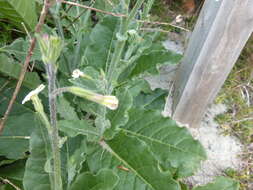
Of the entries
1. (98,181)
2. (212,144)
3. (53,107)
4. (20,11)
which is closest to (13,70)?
(20,11)

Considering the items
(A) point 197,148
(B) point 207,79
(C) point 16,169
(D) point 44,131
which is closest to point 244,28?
(B) point 207,79

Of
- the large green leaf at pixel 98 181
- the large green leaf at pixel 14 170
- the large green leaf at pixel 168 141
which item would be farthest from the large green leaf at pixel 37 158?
the large green leaf at pixel 168 141

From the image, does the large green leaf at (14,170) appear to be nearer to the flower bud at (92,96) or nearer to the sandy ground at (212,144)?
the flower bud at (92,96)

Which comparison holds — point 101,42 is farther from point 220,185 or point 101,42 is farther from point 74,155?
point 220,185

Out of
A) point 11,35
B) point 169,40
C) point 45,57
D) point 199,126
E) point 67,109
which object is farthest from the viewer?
point 169,40

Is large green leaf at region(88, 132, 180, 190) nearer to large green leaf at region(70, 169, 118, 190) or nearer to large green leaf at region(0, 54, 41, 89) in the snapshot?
large green leaf at region(70, 169, 118, 190)

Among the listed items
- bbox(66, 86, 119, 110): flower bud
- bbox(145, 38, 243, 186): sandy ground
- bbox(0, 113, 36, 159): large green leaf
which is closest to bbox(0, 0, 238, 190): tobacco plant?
bbox(0, 113, 36, 159): large green leaf

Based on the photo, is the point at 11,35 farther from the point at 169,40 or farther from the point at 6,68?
the point at 169,40

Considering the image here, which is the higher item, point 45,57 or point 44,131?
point 45,57
